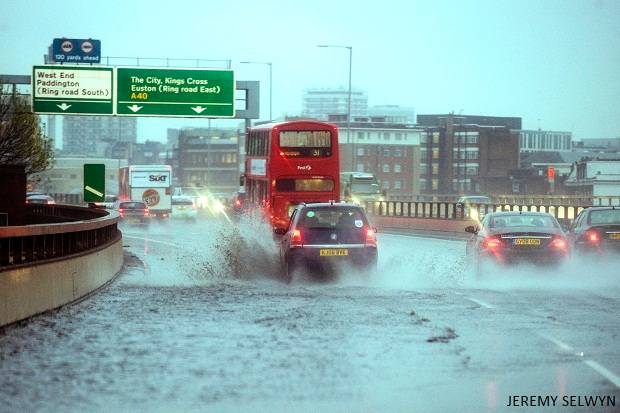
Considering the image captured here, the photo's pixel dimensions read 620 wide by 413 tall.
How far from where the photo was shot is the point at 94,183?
3494 centimetres

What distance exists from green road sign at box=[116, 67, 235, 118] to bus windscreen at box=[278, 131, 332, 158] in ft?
23.3

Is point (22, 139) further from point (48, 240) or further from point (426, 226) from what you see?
point (48, 240)

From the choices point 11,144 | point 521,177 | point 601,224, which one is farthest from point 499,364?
point 521,177

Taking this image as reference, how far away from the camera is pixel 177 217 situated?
76125 millimetres

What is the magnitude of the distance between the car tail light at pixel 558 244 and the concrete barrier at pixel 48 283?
7.92m

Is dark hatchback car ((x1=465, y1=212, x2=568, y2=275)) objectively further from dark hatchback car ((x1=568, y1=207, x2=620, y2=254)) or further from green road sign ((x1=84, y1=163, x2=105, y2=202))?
green road sign ((x1=84, y1=163, x2=105, y2=202))

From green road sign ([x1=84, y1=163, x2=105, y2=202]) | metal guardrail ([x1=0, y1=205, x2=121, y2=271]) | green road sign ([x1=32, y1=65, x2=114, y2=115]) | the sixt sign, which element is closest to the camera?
metal guardrail ([x1=0, y1=205, x2=121, y2=271])

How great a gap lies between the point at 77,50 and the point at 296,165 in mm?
11107

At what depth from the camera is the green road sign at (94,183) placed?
1366 inches

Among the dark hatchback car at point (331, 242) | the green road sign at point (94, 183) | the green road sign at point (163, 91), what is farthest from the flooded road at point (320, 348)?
the green road sign at point (163, 91)

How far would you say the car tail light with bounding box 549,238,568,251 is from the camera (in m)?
22.9

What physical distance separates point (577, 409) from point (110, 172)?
608ft

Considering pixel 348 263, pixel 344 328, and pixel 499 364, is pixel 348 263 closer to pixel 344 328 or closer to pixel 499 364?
pixel 344 328

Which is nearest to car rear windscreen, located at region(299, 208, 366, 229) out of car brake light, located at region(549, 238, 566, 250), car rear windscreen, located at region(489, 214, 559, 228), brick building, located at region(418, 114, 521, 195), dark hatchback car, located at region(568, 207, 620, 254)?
car rear windscreen, located at region(489, 214, 559, 228)
